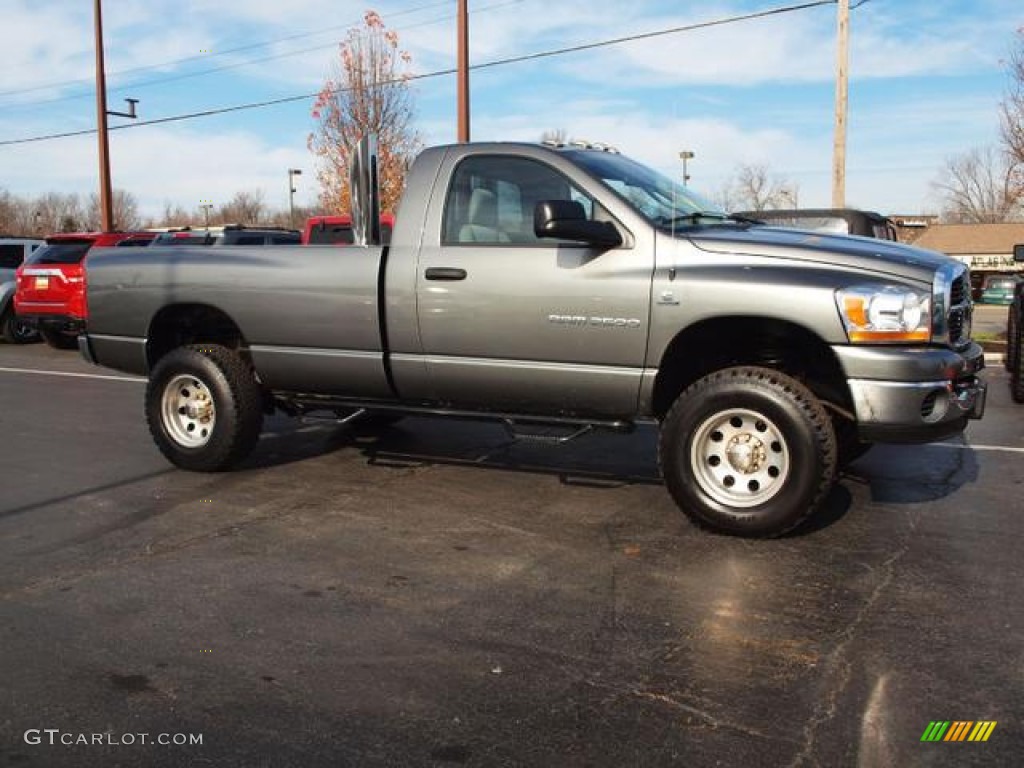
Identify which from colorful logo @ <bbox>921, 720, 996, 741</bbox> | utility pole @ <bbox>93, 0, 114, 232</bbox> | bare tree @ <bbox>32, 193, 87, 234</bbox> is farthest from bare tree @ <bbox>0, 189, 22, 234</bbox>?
colorful logo @ <bbox>921, 720, 996, 741</bbox>

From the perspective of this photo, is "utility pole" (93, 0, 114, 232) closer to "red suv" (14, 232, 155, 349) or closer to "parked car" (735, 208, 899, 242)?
"red suv" (14, 232, 155, 349)

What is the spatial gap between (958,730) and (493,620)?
1.75m

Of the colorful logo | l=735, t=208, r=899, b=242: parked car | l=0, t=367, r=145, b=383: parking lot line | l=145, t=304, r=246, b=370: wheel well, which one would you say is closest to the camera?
the colorful logo

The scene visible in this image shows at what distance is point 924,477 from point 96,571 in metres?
5.14

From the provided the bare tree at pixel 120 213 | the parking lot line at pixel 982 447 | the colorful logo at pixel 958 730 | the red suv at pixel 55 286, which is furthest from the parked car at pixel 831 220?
the bare tree at pixel 120 213

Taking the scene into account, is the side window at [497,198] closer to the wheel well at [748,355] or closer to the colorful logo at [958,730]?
the wheel well at [748,355]

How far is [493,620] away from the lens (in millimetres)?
3859

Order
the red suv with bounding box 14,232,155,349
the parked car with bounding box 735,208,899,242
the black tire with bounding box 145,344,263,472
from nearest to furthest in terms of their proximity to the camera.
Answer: the black tire with bounding box 145,344,263,472, the parked car with bounding box 735,208,899,242, the red suv with bounding box 14,232,155,349

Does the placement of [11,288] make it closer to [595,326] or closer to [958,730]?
[595,326]

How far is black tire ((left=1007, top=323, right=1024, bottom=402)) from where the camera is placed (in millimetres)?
9328

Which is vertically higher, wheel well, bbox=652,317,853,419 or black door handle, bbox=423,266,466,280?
black door handle, bbox=423,266,466,280

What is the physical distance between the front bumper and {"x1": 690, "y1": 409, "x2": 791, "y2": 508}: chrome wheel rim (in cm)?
46

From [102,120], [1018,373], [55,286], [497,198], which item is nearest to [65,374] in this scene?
[55,286]

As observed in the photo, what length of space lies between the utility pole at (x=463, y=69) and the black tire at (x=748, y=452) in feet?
42.6
